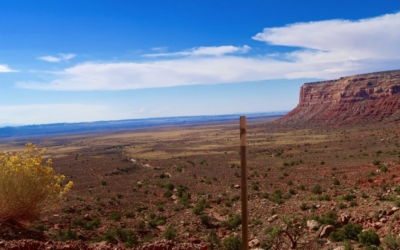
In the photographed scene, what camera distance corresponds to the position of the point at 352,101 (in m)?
114

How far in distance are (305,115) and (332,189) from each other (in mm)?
119410

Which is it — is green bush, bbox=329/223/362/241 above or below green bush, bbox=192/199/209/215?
above

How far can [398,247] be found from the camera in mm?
10031

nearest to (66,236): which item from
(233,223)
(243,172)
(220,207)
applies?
(233,223)

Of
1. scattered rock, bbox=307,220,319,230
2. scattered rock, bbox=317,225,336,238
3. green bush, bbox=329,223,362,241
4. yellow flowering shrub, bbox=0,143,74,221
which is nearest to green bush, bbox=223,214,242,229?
scattered rock, bbox=307,220,319,230

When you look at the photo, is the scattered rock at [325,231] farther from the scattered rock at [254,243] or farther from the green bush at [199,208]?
the green bush at [199,208]

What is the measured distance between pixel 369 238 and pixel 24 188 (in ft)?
39.0

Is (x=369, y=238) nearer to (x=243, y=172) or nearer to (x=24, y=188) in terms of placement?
(x=243, y=172)

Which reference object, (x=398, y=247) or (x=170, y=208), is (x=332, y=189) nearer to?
(x=170, y=208)

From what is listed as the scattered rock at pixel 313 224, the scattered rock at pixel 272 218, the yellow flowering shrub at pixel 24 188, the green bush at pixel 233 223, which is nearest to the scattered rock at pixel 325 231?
the scattered rock at pixel 313 224

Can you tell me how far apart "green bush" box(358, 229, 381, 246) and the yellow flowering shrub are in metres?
10.4

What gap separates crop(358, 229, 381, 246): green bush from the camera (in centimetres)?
1112

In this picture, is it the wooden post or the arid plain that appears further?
the arid plain

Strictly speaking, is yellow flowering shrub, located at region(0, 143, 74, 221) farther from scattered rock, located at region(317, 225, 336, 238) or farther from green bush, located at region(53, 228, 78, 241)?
scattered rock, located at region(317, 225, 336, 238)
